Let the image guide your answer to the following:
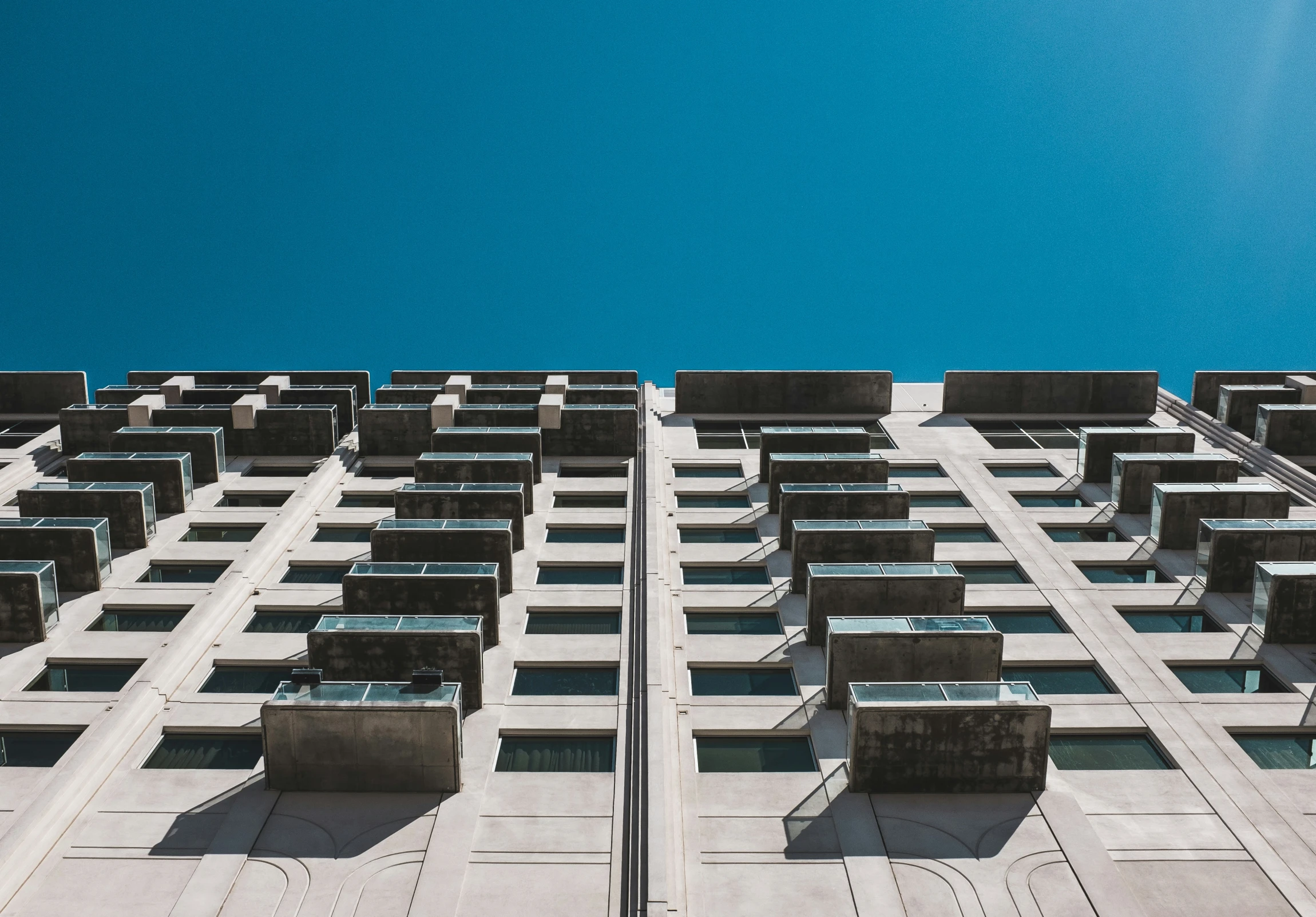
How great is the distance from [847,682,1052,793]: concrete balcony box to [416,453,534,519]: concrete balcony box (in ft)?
59.6

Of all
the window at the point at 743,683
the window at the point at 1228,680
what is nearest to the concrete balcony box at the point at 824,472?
the window at the point at 743,683

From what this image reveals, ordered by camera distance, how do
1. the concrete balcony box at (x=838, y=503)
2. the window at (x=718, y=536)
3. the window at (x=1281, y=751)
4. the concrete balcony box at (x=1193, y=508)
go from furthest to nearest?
the window at (x=718, y=536), the concrete balcony box at (x=838, y=503), the concrete balcony box at (x=1193, y=508), the window at (x=1281, y=751)

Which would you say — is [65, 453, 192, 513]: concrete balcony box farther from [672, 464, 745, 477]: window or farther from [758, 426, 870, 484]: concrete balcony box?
[758, 426, 870, 484]: concrete balcony box

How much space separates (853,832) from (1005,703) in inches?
176

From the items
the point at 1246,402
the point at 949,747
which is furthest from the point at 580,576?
the point at 1246,402

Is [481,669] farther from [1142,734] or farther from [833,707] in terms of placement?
[1142,734]

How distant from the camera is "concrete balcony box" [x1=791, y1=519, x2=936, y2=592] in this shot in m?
32.1

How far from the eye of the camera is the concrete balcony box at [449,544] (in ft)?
107

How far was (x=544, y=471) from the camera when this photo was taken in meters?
43.1

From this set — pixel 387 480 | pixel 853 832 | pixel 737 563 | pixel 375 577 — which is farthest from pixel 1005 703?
pixel 387 480

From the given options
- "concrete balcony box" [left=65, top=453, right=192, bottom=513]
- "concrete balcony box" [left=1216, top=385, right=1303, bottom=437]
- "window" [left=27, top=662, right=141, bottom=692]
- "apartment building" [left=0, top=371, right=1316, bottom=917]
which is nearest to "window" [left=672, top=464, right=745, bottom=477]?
"apartment building" [left=0, top=371, right=1316, bottom=917]

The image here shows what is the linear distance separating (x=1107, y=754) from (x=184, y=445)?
1343 inches

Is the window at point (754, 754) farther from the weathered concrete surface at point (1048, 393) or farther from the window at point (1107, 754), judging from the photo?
the weathered concrete surface at point (1048, 393)

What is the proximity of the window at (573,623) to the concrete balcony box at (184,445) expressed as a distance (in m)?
17.4
